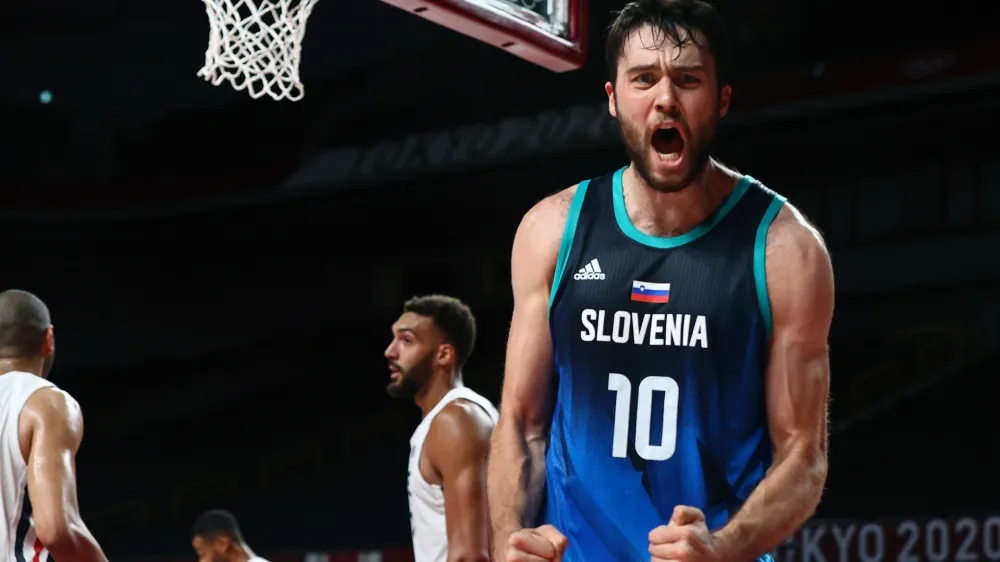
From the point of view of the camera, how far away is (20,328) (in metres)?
4.41

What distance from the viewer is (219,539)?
263 inches

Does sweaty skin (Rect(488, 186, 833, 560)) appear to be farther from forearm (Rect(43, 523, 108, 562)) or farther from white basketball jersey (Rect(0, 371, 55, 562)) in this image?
white basketball jersey (Rect(0, 371, 55, 562))

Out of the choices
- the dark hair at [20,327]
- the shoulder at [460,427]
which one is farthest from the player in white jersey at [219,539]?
the dark hair at [20,327]

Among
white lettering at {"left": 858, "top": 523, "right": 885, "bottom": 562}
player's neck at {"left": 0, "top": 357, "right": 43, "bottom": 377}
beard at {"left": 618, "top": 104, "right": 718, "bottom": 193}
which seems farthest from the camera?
white lettering at {"left": 858, "top": 523, "right": 885, "bottom": 562}

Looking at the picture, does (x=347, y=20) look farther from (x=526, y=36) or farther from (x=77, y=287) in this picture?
(x=526, y=36)

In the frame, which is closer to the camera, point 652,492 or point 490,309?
point 652,492

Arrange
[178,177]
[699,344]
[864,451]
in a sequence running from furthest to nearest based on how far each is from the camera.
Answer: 1. [178,177]
2. [864,451]
3. [699,344]

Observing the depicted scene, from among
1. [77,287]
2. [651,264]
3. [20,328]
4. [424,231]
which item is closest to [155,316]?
[77,287]

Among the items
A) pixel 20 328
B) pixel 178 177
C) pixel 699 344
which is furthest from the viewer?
pixel 178 177

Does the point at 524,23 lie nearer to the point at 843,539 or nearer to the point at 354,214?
the point at 843,539

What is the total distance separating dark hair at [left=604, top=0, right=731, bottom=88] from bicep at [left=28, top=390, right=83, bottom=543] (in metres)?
2.57

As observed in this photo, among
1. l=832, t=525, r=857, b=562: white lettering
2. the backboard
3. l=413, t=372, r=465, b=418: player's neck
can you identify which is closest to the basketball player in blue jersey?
the backboard

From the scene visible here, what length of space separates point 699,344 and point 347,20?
1620 centimetres

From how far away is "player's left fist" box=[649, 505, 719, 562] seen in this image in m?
1.88
